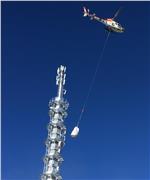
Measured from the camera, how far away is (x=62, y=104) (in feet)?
360

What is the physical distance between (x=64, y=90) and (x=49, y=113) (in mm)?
6942

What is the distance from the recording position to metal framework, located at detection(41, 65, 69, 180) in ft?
340

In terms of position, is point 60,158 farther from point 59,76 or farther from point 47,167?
point 59,76

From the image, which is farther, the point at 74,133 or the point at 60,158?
the point at 60,158

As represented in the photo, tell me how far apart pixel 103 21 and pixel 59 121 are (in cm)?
2192

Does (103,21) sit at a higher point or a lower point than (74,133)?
higher

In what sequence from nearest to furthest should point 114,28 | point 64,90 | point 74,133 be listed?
point 74,133
point 114,28
point 64,90

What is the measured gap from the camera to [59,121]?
107938mm

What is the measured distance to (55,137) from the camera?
106125 millimetres

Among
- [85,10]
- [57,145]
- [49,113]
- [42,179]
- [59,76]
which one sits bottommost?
[42,179]

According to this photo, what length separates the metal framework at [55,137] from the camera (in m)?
104

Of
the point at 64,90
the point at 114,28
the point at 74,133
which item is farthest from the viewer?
the point at 64,90

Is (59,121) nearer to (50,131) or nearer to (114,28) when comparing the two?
(50,131)

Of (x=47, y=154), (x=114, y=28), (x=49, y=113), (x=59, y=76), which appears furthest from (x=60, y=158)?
(x=114, y=28)
